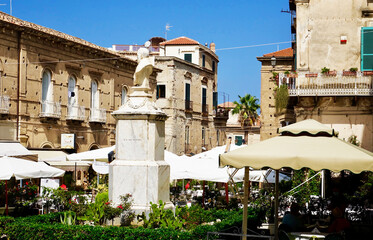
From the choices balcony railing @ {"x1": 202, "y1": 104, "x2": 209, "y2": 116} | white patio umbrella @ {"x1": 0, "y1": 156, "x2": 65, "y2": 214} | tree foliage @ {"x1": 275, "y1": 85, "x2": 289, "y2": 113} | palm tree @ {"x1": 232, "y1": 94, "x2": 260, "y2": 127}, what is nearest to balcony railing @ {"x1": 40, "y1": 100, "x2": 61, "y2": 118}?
tree foliage @ {"x1": 275, "y1": 85, "x2": 289, "y2": 113}

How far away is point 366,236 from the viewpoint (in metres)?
11.8

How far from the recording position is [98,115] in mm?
35625

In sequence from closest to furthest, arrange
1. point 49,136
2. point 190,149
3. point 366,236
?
point 366,236 → point 49,136 → point 190,149

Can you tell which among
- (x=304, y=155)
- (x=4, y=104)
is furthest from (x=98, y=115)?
(x=304, y=155)

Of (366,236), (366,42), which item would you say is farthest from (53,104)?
(366,236)

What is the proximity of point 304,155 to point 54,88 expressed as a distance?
2385cm

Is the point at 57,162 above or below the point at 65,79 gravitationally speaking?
below

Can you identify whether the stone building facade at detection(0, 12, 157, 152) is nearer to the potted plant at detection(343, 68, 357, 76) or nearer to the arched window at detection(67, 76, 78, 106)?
the arched window at detection(67, 76, 78, 106)

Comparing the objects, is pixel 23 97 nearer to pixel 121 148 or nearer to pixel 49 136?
pixel 49 136

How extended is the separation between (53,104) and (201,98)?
76.6 feet

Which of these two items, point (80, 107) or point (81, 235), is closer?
point (81, 235)

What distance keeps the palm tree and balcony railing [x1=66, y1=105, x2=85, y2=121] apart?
1265 inches

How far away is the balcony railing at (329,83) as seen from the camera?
23781mm

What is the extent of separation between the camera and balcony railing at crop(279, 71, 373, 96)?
23.8 m
